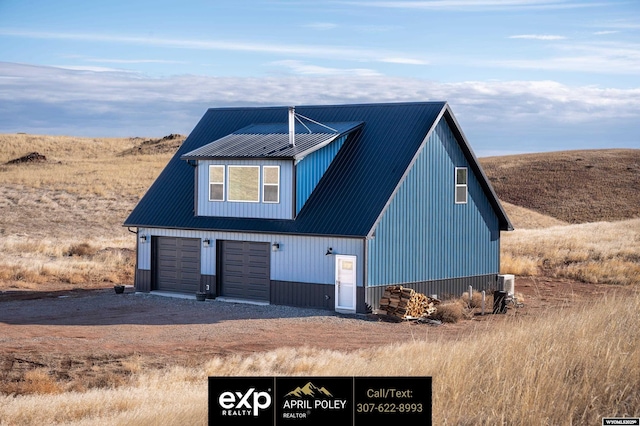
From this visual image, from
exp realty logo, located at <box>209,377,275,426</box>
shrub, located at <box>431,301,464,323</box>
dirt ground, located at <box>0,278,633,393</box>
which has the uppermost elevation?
exp realty logo, located at <box>209,377,275,426</box>

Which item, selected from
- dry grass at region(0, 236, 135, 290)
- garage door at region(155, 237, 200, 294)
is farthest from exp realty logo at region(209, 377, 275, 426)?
dry grass at region(0, 236, 135, 290)

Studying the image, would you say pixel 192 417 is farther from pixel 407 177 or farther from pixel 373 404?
pixel 407 177

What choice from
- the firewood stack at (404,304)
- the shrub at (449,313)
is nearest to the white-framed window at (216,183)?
the firewood stack at (404,304)

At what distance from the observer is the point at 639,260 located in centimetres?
4091

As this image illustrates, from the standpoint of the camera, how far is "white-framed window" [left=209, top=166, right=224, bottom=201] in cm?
3017

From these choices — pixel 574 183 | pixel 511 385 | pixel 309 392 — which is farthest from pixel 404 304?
pixel 574 183

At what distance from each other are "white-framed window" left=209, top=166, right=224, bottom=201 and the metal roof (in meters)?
0.62

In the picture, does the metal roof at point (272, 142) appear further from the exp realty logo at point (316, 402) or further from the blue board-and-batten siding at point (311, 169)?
the exp realty logo at point (316, 402)

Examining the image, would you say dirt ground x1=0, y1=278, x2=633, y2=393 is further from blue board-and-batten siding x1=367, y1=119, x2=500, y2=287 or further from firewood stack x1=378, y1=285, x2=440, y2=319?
blue board-and-batten siding x1=367, y1=119, x2=500, y2=287

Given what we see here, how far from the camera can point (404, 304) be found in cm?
2639

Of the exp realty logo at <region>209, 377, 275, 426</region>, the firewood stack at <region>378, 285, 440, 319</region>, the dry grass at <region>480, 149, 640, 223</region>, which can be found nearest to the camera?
the exp realty logo at <region>209, 377, 275, 426</region>

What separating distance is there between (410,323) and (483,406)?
52.1 ft

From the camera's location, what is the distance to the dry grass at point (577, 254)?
123 feet

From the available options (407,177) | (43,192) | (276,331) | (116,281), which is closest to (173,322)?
(276,331)
